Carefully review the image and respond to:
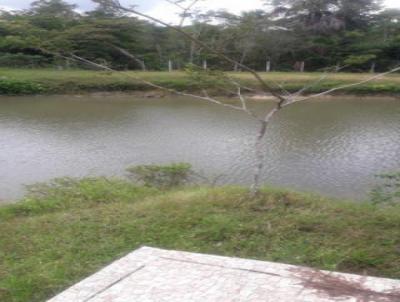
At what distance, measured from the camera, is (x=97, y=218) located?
13.0 feet

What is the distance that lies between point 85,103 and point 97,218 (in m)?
13.9

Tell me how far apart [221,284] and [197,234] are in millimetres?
1110

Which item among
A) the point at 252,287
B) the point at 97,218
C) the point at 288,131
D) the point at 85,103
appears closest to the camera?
the point at 252,287

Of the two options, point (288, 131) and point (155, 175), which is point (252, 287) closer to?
point (155, 175)

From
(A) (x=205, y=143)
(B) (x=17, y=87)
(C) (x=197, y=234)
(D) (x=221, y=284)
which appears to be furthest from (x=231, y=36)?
(B) (x=17, y=87)

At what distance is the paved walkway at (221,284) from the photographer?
2234 mm

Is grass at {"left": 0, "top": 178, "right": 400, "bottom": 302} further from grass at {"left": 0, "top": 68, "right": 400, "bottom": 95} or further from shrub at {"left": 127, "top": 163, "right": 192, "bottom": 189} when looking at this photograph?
grass at {"left": 0, "top": 68, "right": 400, "bottom": 95}

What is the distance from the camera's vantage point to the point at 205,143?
966 cm

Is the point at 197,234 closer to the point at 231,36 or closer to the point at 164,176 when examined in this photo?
the point at 231,36

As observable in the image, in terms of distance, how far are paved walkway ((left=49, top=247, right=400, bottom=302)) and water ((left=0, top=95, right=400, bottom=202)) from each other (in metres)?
4.11

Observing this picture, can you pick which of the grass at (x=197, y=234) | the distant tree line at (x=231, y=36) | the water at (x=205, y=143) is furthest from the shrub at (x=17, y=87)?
the grass at (x=197, y=234)

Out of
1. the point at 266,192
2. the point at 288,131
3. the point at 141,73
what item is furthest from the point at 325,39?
the point at 266,192

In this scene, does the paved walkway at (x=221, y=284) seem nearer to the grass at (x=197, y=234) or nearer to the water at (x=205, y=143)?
the grass at (x=197, y=234)

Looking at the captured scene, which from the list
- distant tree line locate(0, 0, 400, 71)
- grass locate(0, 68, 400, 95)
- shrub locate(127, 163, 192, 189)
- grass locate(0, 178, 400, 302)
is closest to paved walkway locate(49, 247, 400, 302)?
grass locate(0, 178, 400, 302)
